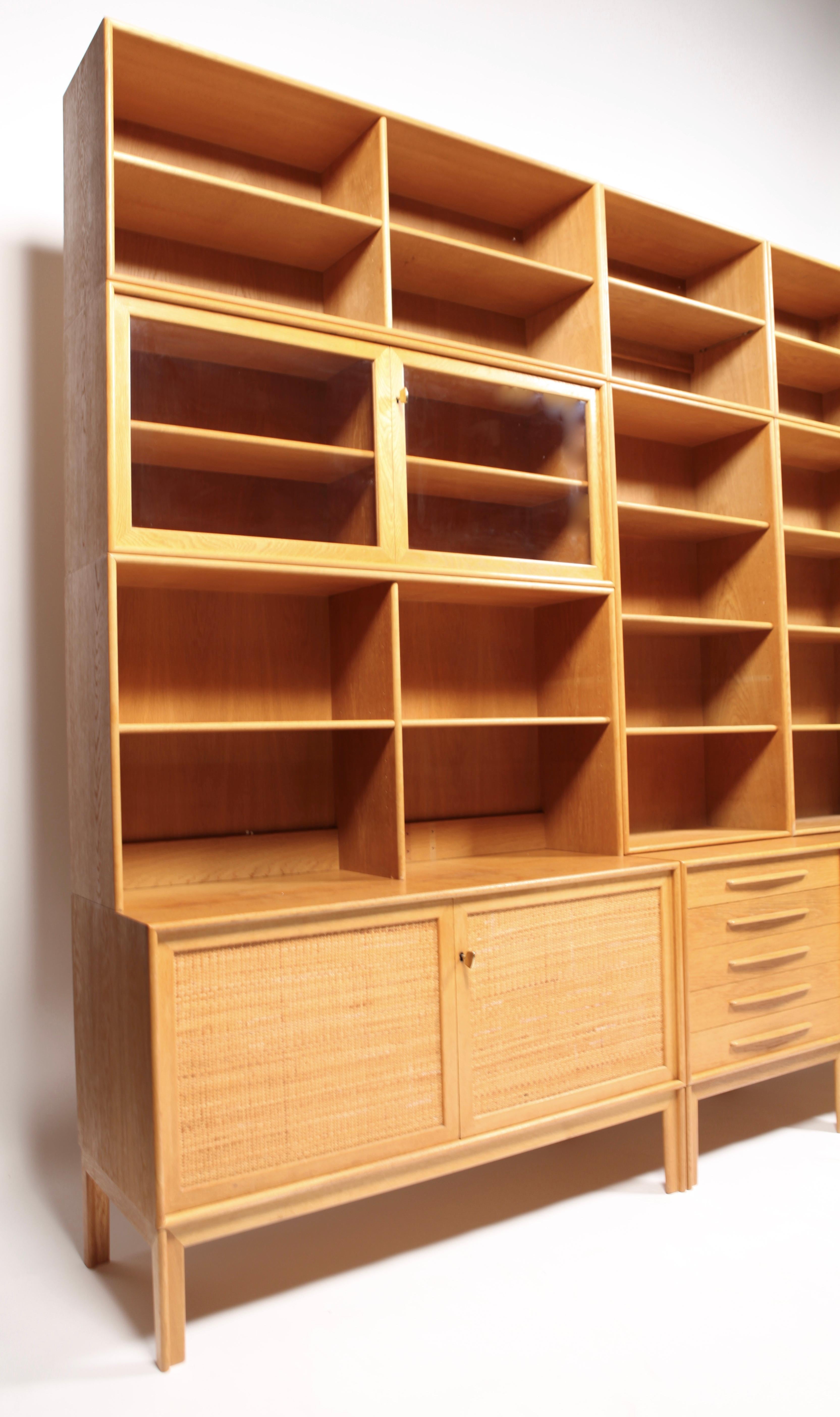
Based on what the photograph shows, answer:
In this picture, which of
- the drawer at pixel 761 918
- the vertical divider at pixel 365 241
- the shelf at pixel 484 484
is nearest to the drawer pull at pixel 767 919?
the drawer at pixel 761 918

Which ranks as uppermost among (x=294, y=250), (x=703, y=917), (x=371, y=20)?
(x=371, y=20)

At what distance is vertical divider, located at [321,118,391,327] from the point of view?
2346 mm

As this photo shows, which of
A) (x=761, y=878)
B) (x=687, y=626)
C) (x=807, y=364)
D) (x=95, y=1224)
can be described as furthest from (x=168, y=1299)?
(x=807, y=364)

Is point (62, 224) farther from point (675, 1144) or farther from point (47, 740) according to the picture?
point (675, 1144)

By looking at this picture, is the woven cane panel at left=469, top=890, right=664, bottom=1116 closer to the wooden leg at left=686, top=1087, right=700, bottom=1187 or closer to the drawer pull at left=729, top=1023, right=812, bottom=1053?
the wooden leg at left=686, top=1087, right=700, bottom=1187

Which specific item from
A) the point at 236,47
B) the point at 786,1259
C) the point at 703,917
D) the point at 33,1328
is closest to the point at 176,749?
the point at 33,1328

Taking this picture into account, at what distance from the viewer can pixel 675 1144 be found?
7.96 ft

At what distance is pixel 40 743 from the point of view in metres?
2.47

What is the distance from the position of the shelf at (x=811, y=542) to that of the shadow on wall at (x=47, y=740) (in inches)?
82.1

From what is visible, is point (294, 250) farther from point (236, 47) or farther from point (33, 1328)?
point (33, 1328)

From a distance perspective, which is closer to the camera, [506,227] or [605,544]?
[605,544]

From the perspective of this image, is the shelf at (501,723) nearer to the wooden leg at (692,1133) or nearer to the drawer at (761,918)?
the drawer at (761,918)

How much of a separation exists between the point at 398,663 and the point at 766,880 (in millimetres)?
1123

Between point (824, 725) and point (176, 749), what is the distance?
2003mm
